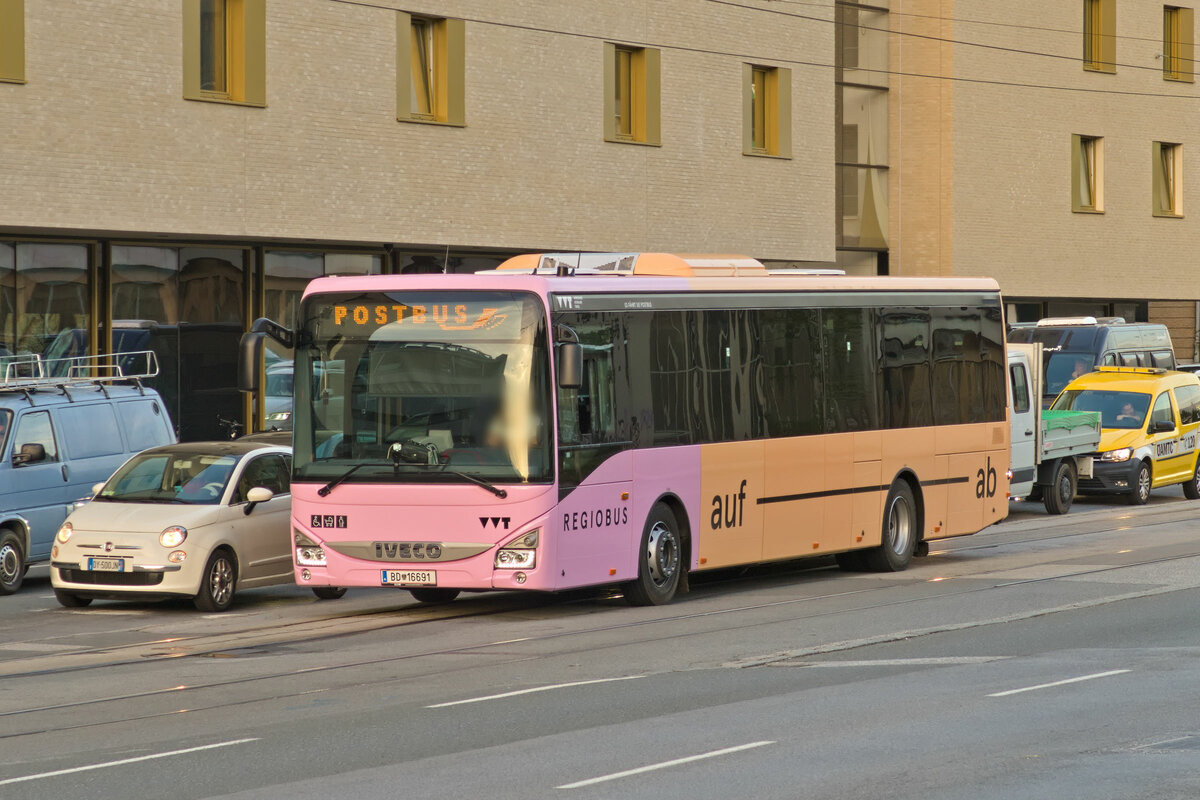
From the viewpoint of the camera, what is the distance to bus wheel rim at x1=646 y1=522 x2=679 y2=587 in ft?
52.6

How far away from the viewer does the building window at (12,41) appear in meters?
25.0

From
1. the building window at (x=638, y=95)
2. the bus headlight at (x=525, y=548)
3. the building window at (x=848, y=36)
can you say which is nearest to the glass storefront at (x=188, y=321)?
the building window at (x=638, y=95)

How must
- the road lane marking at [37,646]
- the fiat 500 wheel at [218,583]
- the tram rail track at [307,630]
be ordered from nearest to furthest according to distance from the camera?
the tram rail track at [307,630] < the road lane marking at [37,646] < the fiat 500 wheel at [218,583]

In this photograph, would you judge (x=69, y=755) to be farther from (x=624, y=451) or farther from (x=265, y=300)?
(x=265, y=300)

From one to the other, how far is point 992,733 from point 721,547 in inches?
284

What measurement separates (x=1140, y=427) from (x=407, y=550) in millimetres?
17968

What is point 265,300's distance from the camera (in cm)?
2964

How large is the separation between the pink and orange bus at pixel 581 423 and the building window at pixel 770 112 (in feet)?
59.0

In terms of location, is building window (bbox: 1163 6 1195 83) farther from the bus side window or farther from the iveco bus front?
the iveco bus front

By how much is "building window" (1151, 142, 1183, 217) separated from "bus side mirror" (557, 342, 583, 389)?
38.0 m

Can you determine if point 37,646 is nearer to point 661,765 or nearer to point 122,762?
point 122,762

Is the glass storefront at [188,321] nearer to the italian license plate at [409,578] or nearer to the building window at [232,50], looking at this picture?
the building window at [232,50]

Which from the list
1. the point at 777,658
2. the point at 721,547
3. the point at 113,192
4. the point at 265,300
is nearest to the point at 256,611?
the point at 721,547

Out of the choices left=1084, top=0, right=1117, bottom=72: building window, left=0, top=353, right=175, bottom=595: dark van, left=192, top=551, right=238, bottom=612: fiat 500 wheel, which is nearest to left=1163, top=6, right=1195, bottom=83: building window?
left=1084, top=0, right=1117, bottom=72: building window
